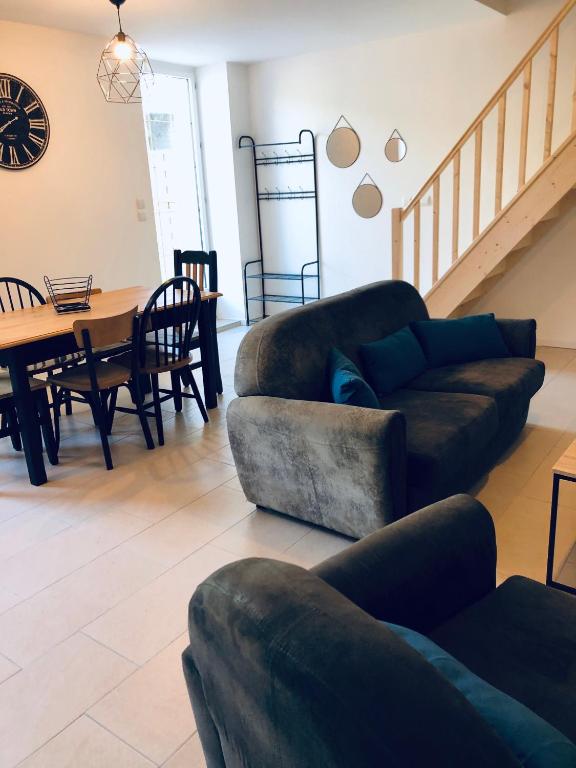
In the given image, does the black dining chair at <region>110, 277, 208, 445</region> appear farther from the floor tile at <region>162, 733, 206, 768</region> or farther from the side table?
the side table

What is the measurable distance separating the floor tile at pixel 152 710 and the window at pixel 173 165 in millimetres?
4994

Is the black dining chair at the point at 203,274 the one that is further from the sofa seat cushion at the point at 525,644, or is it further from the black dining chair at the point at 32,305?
the sofa seat cushion at the point at 525,644

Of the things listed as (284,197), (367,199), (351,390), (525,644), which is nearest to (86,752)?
(525,644)

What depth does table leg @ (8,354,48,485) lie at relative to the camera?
10.3 ft

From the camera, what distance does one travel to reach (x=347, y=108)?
5.87 m

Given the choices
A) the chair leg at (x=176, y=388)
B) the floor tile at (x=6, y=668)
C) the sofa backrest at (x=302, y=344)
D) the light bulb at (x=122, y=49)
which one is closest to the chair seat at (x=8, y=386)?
the chair leg at (x=176, y=388)

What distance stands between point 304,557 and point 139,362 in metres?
1.67

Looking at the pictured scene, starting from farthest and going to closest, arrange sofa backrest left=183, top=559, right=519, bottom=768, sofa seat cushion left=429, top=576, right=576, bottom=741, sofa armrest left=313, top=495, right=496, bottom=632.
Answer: sofa armrest left=313, top=495, right=496, bottom=632 < sofa seat cushion left=429, top=576, right=576, bottom=741 < sofa backrest left=183, top=559, right=519, bottom=768

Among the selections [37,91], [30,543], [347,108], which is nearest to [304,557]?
[30,543]

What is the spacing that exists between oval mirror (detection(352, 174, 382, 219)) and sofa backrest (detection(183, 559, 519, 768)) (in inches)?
211

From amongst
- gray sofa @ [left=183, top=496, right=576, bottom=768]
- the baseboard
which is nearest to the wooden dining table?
gray sofa @ [left=183, top=496, right=576, bottom=768]

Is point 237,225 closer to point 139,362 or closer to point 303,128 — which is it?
point 303,128

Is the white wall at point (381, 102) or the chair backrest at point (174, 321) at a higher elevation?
the white wall at point (381, 102)

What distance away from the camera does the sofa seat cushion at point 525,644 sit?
122 centimetres
